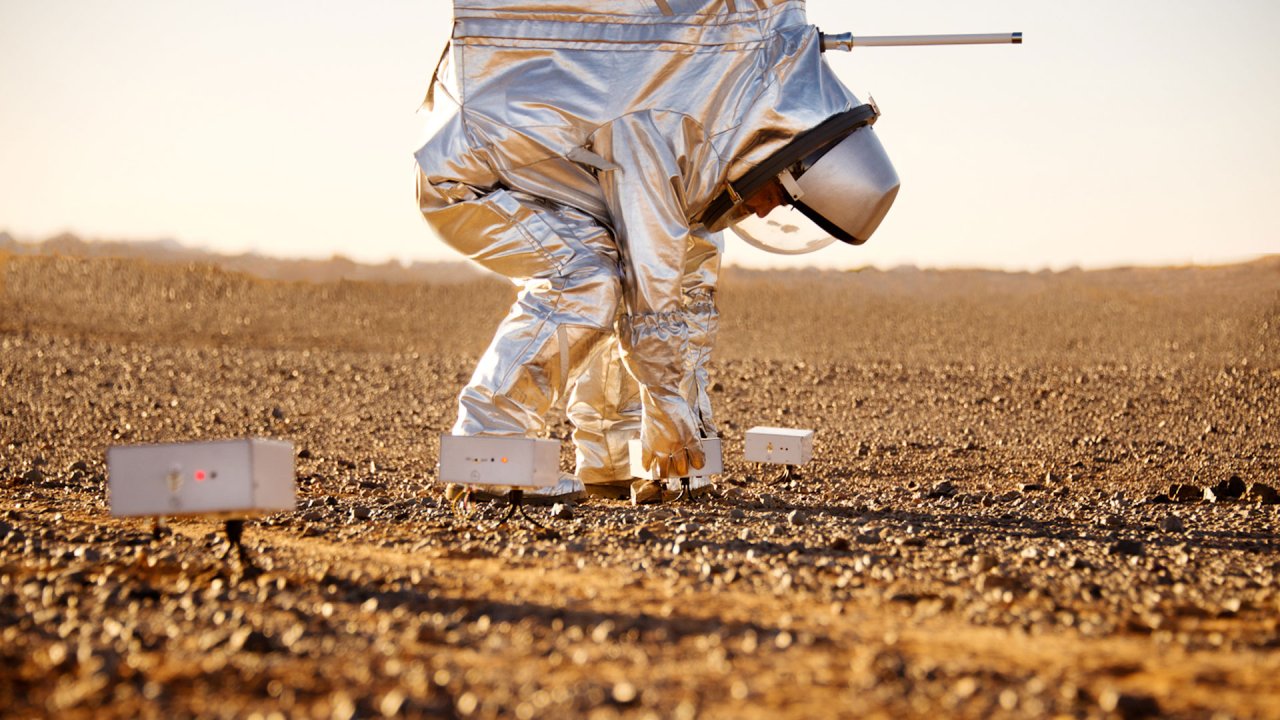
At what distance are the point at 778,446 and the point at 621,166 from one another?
2933 mm

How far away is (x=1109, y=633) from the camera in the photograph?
3746 millimetres

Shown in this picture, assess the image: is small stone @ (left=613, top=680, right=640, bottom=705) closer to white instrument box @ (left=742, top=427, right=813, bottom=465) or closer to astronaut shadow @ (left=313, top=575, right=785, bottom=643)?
astronaut shadow @ (left=313, top=575, right=785, bottom=643)

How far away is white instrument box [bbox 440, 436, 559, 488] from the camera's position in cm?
584

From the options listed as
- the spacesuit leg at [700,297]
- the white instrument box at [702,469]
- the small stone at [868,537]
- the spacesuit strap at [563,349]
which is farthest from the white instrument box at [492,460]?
the spacesuit leg at [700,297]

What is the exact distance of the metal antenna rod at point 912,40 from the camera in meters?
7.44

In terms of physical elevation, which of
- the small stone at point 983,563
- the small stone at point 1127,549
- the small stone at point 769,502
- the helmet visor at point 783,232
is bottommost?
the small stone at point 769,502

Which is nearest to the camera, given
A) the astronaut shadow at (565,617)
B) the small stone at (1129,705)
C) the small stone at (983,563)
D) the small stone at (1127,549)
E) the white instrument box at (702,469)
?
the small stone at (1129,705)

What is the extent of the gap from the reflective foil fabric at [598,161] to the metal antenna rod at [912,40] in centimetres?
30

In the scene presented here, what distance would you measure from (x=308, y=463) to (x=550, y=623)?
22.8 ft

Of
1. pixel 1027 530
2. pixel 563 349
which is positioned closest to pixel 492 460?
pixel 563 349

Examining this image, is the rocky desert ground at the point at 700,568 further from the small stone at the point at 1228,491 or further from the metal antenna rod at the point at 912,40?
the metal antenna rod at the point at 912,40

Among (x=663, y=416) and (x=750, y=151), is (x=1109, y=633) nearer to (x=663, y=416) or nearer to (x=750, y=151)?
(x=663, y=416)

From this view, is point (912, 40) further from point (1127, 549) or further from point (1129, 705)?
point (1129, 705)

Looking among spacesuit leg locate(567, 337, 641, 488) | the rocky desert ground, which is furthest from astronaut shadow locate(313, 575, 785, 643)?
spacesuit leg locate(567, 337, 641, 488)
